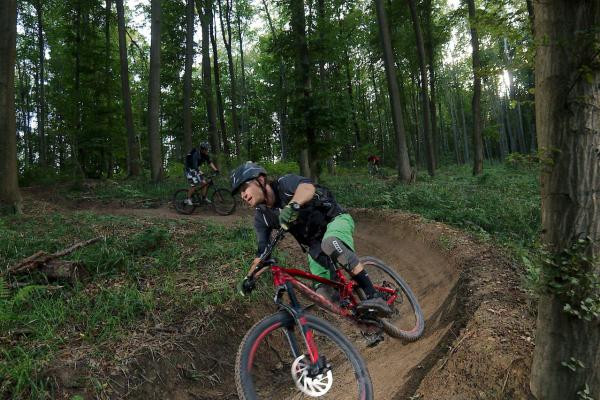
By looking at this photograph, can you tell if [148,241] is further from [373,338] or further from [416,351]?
[416,351]

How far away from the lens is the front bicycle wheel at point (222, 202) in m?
13.1

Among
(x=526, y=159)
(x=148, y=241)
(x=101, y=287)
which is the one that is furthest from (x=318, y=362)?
(x=148, y=241)

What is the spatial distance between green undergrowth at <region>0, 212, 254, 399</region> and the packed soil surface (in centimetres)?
24

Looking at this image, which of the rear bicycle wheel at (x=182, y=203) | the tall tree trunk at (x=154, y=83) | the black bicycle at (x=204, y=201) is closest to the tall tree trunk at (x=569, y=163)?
the black bicycle at (x=204, y=201)

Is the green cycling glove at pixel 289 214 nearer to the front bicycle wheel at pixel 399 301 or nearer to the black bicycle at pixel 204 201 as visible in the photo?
the front bicycle wheel at pixel 399 301

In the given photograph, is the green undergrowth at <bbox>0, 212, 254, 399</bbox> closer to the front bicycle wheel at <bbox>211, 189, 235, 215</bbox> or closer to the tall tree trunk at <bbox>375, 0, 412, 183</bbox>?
the front bicycle wheel at <bbox>211, 189, 235, 215</bbox>

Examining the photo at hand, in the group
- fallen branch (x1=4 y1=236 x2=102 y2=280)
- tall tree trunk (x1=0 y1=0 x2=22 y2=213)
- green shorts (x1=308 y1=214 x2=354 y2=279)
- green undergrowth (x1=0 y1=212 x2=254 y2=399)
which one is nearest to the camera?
green undergrowth (x1=0 y1=212 x2=254 y2=399)

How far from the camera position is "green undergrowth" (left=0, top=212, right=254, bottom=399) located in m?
3.96

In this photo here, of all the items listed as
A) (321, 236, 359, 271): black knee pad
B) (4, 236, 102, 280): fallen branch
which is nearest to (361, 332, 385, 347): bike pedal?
(321, 236, 359, 271): black knee pad

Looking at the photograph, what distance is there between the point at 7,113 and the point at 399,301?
33.5 feet

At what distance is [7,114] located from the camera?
30.7 ft

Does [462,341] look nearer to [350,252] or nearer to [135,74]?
[350,252]

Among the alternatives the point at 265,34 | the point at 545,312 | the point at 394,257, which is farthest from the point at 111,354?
the point at 265,34

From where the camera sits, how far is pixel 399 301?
18.0 feet
